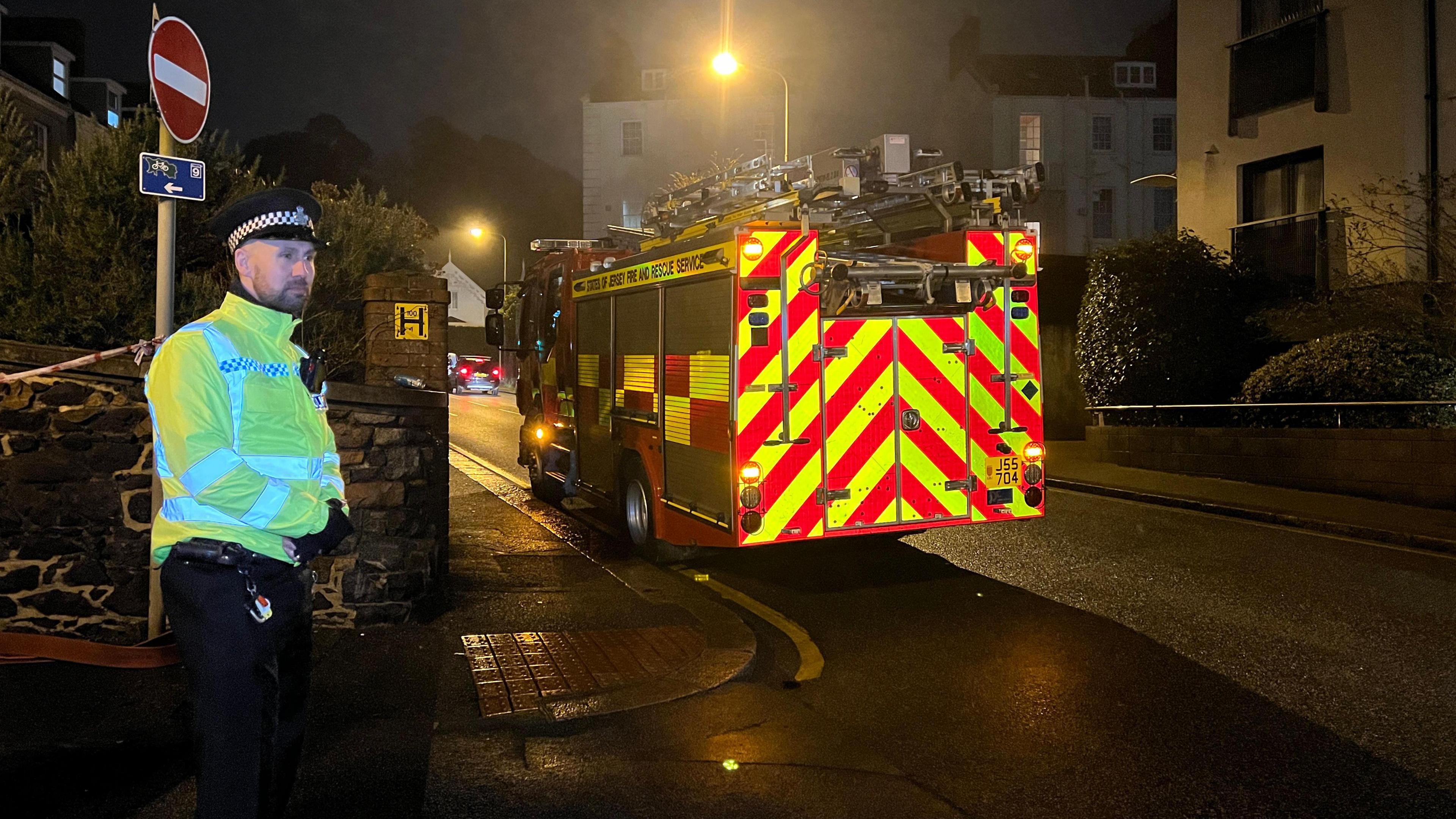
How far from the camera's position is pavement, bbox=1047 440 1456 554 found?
35.9 ft

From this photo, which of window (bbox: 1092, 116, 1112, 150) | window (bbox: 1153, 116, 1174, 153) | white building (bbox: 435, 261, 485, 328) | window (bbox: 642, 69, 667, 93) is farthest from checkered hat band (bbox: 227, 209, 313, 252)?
white building (bbox: 435, 261, 485, 328)

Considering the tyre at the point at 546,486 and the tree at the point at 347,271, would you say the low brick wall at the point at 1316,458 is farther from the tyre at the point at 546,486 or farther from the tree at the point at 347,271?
the tree at the point at 347,271

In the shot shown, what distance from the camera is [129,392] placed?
6.41 metres

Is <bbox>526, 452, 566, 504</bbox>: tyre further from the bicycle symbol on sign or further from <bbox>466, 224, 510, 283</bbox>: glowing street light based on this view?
the bicycle symbol on sign

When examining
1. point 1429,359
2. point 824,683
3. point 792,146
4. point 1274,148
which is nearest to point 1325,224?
point 1274,148

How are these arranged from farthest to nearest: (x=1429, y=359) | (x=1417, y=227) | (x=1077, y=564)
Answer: (x=1417, y=227)
(x=1429, y=359)
(x=1077, y=564)

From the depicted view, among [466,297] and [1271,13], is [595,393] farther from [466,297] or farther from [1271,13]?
[466,297]

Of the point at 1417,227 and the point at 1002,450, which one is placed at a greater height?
the point at 1417,227

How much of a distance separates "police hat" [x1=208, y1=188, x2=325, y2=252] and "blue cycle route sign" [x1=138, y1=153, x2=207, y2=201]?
2.76 metres

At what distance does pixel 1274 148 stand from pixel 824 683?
16.4 metres

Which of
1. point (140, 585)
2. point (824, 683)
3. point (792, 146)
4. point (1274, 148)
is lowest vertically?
point (824, 683)

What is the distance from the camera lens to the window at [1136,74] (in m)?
45.0

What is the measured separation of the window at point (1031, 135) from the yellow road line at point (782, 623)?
3655 cm

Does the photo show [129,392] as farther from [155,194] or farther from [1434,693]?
[1434,693]
